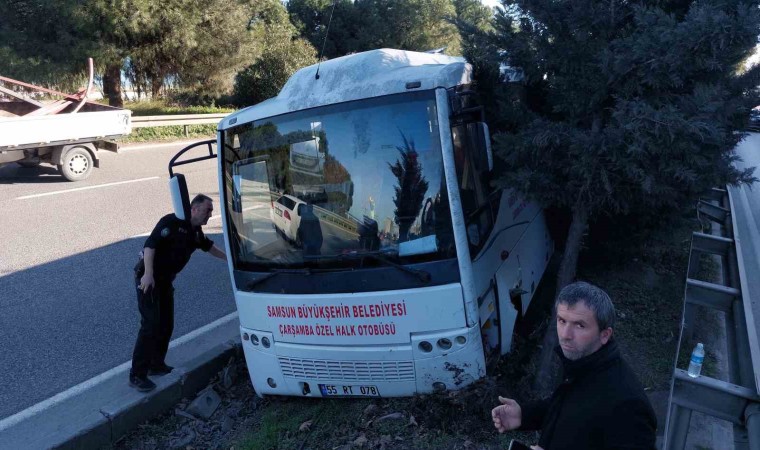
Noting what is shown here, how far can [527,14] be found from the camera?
4617mm

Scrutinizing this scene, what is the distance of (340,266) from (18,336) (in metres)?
4.06

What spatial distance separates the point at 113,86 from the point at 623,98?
21.5 meters

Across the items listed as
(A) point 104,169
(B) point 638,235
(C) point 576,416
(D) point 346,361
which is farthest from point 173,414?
(A) point 104,169

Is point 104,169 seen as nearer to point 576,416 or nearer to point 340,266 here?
point 340,266

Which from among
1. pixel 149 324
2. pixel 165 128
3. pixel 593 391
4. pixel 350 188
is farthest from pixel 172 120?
pixel 593 391

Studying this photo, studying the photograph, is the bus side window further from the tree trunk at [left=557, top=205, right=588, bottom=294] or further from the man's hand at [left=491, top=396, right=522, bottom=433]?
the man's hand at [left=491, top=396, right=522, bottom=433]

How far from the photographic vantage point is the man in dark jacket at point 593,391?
6.69 ft

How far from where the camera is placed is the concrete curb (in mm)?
4293

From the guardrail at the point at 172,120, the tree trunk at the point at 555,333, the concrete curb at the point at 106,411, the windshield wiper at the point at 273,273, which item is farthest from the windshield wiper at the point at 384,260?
the guardrail at the point at 172,120

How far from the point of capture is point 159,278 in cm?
494

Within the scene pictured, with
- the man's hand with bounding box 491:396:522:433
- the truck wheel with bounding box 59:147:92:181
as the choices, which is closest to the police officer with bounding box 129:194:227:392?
the man's hand with bounding box 491:396:522:433

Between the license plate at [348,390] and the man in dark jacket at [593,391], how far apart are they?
2123mm

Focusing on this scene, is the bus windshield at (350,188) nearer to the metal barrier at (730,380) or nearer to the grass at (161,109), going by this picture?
the metal barrier at (730,380)

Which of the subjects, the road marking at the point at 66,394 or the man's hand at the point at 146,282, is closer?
the road marking at the point at 66,394
